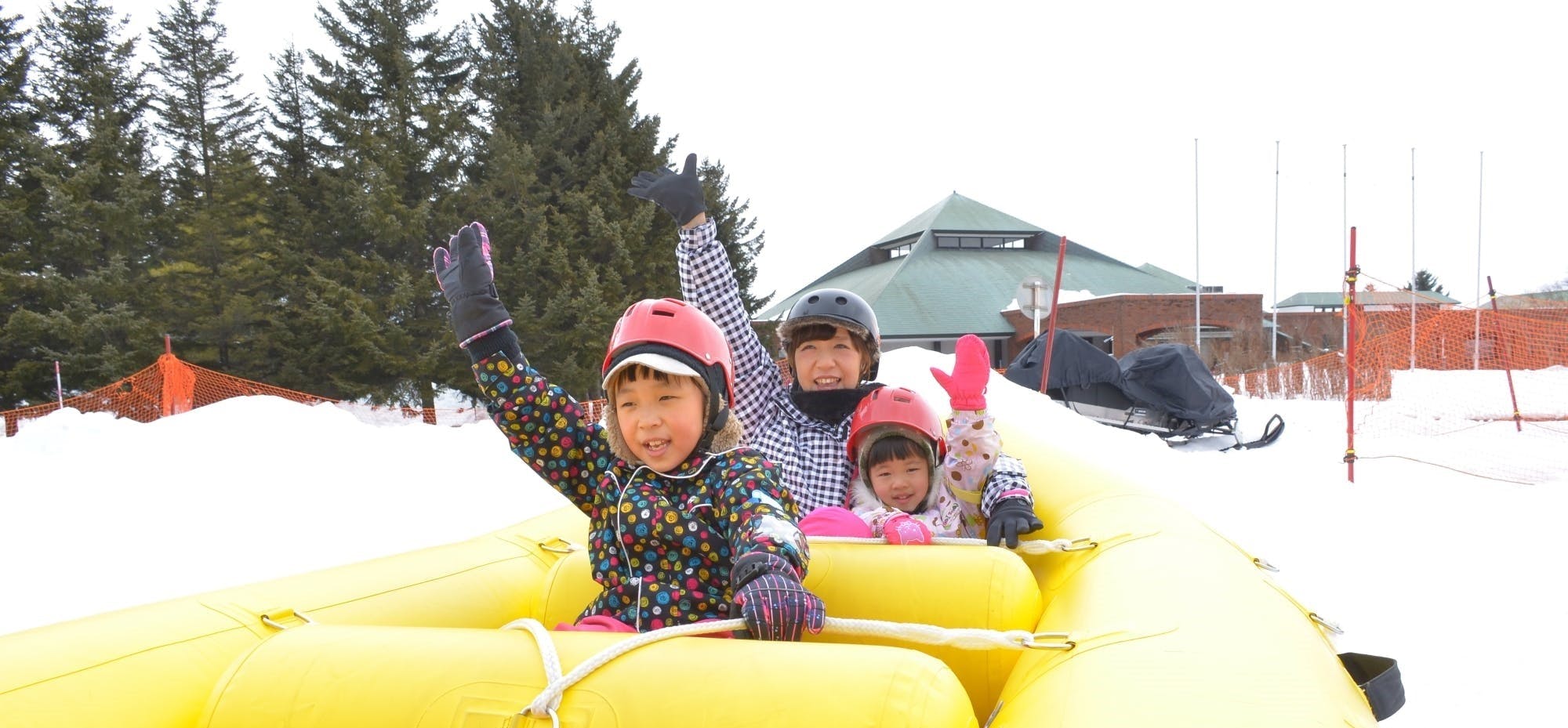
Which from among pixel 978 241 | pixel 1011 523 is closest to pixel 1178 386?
pixel 1011 523

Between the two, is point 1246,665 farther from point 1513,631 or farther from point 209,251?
point 209,251

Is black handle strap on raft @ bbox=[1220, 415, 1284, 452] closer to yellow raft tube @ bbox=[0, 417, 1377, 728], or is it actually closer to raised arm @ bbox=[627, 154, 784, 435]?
raised arm @ bbox=[627, 154, 784, 435]

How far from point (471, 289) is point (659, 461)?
27.2 inches

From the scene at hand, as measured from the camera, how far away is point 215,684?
1548 millimetres

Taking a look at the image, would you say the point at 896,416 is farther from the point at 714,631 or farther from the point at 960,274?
the point at 960,274

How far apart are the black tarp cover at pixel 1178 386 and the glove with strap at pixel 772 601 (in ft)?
29.3

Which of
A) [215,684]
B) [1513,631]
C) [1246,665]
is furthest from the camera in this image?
[1513,631]

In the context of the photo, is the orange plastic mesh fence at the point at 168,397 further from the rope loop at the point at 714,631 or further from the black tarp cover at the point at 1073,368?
the rope loop at the point at 714,631

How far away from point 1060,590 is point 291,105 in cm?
2217

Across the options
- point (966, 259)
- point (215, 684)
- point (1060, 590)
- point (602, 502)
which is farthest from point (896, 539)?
point (966, 259)

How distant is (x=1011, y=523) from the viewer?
2.39 m

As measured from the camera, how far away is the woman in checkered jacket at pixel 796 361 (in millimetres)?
2973

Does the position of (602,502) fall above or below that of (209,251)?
below

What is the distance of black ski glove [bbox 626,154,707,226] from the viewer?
10.2 feet
